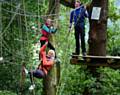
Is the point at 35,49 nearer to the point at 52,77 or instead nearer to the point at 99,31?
the point at 52,77

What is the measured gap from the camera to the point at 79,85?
9.16 metres

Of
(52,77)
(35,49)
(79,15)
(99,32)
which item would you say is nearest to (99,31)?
(99,32)

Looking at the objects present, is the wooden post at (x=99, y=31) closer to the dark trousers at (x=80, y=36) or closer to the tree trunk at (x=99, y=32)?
the tree trunk at (x=99, y=32)

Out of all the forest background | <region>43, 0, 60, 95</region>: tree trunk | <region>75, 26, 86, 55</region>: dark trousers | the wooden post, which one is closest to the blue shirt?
<region>75, 26, 86, 55</region>: dark trousers

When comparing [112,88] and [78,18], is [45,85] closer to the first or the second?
[112,88]

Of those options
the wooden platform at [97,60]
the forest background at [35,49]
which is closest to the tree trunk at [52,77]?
the forest background at [35,49]

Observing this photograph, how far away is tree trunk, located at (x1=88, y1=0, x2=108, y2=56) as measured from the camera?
319 inches

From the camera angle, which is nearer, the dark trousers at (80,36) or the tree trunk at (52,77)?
the dark trousers at (80,36)

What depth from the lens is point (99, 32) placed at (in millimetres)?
8328

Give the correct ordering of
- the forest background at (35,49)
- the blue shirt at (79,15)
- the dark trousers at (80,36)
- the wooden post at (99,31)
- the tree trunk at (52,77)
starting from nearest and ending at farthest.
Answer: the blue shirt at (79,15) < the dark trousers at (80,36) < the wooden post at (99,31) < the forest background at (35,49) < the tree trunk at (52,77)

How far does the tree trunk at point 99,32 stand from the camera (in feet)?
26.6

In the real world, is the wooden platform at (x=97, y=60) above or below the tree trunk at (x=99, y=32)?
below

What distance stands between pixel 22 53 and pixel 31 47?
0.74 meters

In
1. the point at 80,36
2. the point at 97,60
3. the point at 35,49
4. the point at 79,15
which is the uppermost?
the point at 79,15
